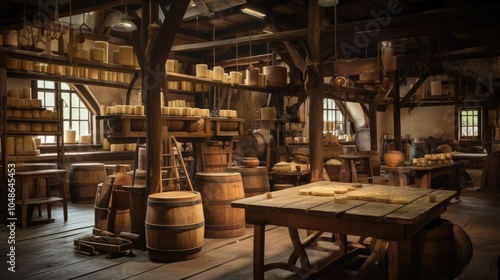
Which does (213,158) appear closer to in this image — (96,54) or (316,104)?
(316,104)

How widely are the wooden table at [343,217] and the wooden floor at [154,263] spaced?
79 cm

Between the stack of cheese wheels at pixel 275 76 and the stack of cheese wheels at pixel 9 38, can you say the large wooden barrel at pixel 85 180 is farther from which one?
the stack of cheese wheels at pixel 275 76

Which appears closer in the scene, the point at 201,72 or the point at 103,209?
the point at 103,209

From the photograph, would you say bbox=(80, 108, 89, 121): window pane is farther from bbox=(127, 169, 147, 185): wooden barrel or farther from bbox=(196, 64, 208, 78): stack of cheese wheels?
bbox=(127, 169, 147, 185): wooden barrel

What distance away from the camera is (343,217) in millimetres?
3539

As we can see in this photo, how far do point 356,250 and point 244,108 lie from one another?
10.3 meters

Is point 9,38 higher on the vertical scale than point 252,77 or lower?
higher

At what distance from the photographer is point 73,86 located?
1104 cm

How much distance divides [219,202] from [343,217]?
2.94m

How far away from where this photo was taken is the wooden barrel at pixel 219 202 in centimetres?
624

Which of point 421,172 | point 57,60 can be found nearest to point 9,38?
point 57,60

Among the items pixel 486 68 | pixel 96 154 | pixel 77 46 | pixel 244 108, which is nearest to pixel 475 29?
pixel 77 46

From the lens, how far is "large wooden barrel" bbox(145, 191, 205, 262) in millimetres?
5164

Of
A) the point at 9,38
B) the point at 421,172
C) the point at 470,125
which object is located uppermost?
the point at 9,38
